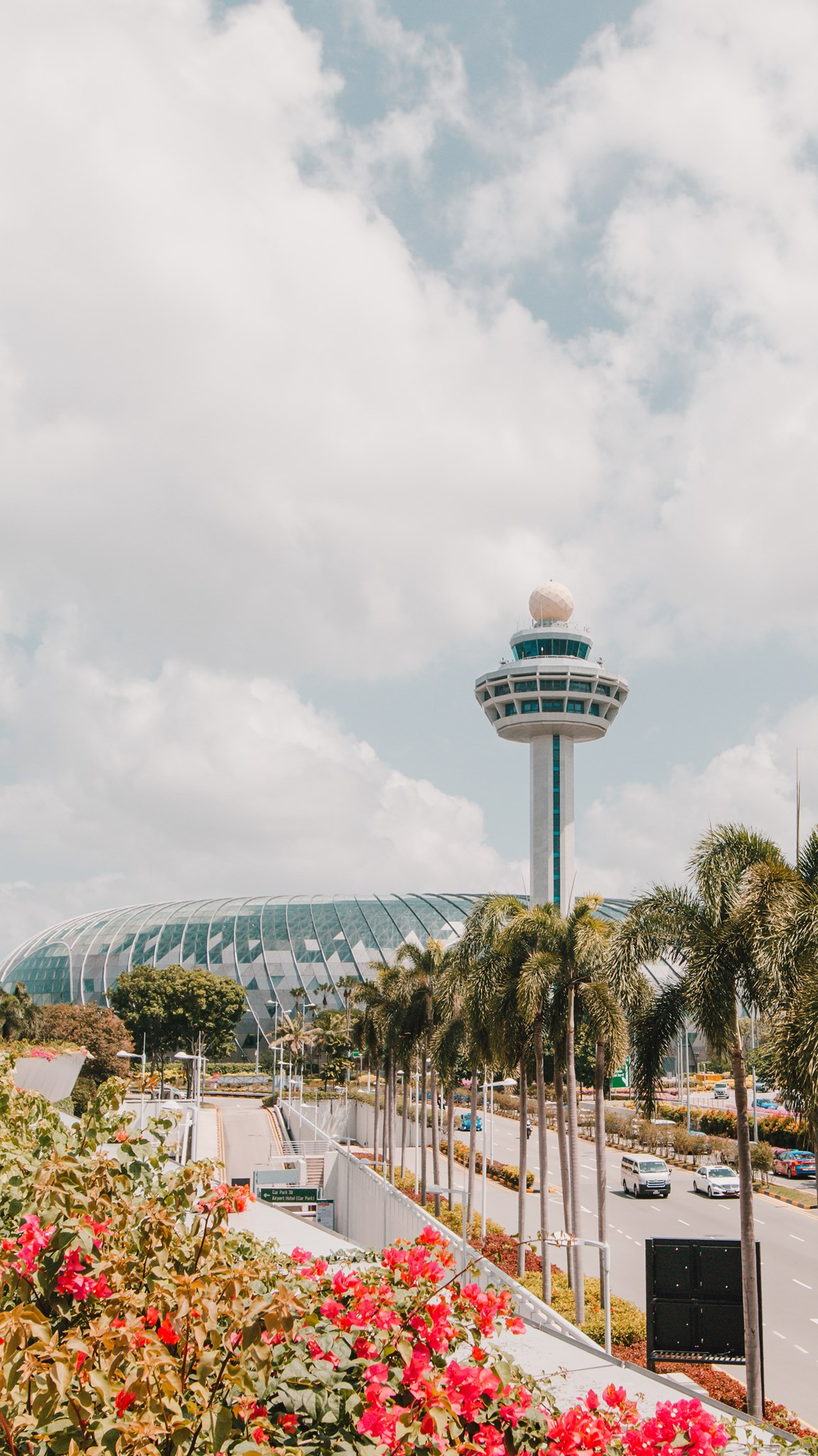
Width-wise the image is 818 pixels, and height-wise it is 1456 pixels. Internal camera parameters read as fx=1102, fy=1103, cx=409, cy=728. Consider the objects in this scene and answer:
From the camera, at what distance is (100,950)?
434ft

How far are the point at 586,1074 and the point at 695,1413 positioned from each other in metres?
75.7

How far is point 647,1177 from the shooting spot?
168 ft

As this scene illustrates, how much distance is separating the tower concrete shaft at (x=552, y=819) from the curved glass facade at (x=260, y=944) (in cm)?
1653

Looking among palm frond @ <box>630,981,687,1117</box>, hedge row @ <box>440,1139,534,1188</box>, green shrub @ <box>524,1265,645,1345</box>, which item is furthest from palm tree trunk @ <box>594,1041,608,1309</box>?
hedge row @ <box>440,1139,534,1188</box>

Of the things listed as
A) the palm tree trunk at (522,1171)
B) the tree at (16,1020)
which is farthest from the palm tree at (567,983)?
the tree at (16,1020)

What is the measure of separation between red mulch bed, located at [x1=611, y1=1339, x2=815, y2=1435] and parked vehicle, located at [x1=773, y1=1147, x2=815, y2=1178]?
37533 mm

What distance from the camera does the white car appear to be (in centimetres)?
5109

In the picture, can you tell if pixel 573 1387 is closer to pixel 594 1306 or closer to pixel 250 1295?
pixel 250 1295

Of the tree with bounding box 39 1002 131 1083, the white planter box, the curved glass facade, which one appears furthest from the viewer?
the curved glass facade

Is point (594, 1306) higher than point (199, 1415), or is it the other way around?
point (199, 1415)

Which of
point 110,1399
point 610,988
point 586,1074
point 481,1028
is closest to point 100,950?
point 586,1074

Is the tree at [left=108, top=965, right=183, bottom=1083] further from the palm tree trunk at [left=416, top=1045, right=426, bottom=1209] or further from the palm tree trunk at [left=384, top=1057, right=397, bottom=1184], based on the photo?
the palm tree trunk at [left=416, top=1045, right=426, bottom=1209]

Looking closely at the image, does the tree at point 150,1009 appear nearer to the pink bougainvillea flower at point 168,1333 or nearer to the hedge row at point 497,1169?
the hedge row at point 497,1169

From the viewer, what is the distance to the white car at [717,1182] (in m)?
51.1
